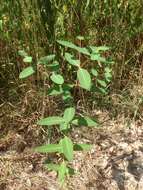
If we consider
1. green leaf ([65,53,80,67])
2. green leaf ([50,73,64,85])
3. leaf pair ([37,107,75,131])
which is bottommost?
leaf pair ([37,107,75,131])

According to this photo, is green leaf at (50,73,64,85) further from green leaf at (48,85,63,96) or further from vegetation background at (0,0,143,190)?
vegetation background at (0,0,143,190)

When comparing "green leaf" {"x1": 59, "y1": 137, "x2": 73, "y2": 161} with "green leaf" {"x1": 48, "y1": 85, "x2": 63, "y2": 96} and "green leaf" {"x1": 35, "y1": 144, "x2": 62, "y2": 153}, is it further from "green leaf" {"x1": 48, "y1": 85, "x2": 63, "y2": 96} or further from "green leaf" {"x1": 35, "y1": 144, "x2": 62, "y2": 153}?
"green leaf" {"x1": 48, "y1": 85, "x2": 63, "y2": 96}

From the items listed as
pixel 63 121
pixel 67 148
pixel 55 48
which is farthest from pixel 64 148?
pixel 55 48

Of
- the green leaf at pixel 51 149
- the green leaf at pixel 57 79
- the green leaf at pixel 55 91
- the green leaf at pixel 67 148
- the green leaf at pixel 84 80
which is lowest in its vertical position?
the green leaf at pixel 51 149

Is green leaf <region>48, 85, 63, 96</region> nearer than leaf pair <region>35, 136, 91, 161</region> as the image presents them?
No

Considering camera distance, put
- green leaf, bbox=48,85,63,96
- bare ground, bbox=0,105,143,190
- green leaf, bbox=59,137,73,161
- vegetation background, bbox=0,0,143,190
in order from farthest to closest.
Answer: vegetation background, bbox=0,0,143,190, bare ground, bbox=0,105,143,190, green leaf, bbox=48,85,63,96, green leaf, bbox=59,137,73,161

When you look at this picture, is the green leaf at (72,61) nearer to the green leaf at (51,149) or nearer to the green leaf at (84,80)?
the green leaf at (84,80)

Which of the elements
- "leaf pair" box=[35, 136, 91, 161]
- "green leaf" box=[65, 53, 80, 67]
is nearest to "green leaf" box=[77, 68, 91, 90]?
"green leaf" box=[65, 53, 80, 67]

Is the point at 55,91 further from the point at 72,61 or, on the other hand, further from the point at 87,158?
the point at 87,158

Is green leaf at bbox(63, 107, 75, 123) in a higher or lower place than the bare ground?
higher

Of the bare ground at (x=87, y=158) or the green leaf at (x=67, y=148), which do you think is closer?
the green leaf at (x=67, y=148)

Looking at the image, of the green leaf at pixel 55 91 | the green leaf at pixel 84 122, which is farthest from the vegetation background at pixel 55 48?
the green leaf at pixel 84 122

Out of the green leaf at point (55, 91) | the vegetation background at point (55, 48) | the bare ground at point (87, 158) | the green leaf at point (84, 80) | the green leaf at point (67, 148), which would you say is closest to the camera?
the green leaf at point (67, 148)


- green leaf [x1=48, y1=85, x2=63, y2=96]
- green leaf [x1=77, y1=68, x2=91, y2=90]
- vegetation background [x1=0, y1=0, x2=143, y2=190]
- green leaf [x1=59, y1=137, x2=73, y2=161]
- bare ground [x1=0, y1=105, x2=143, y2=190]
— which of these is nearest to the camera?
green leaf [x1=59, y1=137, x2=73, y2=161]
